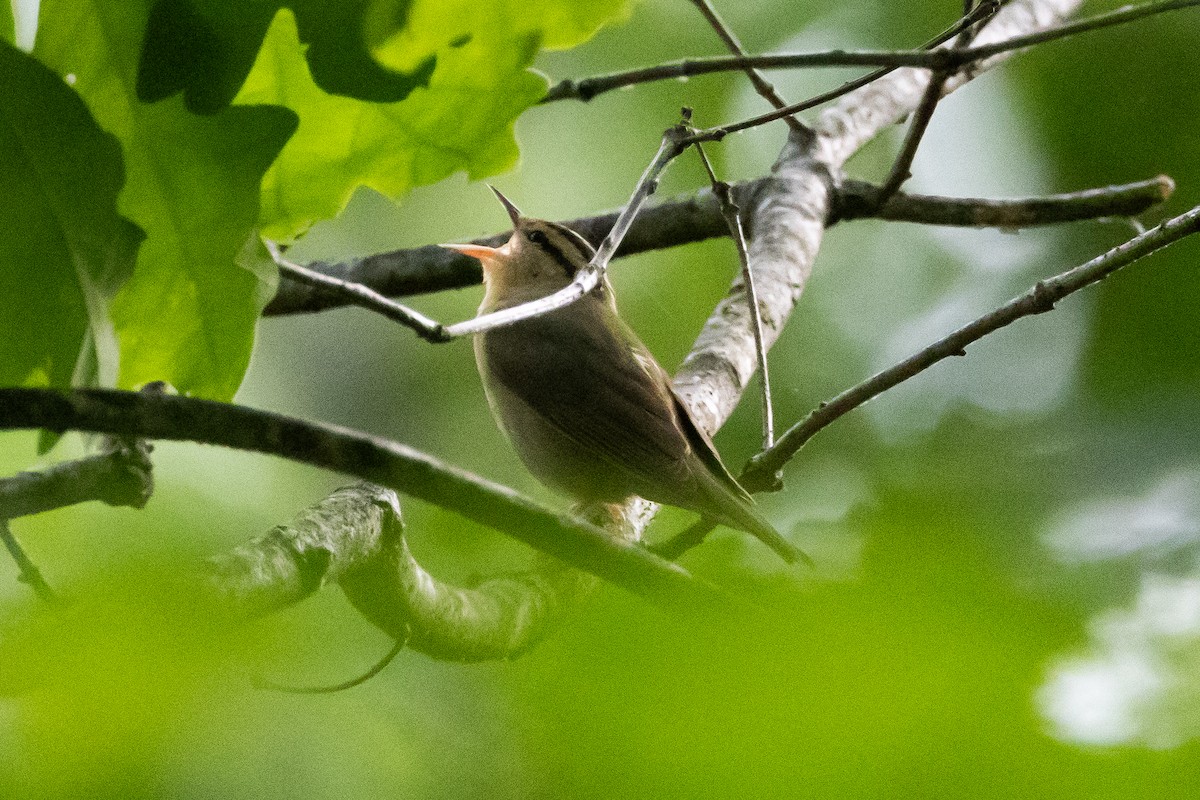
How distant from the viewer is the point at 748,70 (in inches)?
134

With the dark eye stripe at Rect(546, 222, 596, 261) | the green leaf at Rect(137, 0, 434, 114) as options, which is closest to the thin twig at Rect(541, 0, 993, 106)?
the green leaf at Rect(137, 0, 434, 114)

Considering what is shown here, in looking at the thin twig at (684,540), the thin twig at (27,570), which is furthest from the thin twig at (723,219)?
the thin twig at (27,570)

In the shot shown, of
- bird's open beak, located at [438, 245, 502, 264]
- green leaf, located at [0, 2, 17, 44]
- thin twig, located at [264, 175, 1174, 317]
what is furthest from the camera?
bird's open beak, located at [438, 245, 502, 264]

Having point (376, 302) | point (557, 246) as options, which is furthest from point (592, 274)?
point (557, 246)

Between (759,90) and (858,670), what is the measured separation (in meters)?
3.69

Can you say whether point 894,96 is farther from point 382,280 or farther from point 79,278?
point 79,278

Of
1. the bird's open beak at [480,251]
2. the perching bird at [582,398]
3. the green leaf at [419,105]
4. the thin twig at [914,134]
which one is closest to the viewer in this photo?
the green leaf at [419,105]

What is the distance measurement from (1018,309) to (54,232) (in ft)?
6.16

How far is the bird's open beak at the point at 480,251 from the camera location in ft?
14.6

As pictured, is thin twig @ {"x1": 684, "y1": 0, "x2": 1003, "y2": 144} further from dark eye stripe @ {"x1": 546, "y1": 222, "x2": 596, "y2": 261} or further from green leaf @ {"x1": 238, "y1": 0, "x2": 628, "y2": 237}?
dark eye stripe @ {"x1": 546, "y1": 222, "x2": 596, "y2": 261}

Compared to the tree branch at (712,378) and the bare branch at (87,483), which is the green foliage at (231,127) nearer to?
the bare branch at (87,483)

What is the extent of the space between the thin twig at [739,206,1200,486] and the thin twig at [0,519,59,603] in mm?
1649

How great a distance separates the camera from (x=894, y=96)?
5.03 m

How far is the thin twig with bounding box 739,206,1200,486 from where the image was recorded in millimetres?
2156
